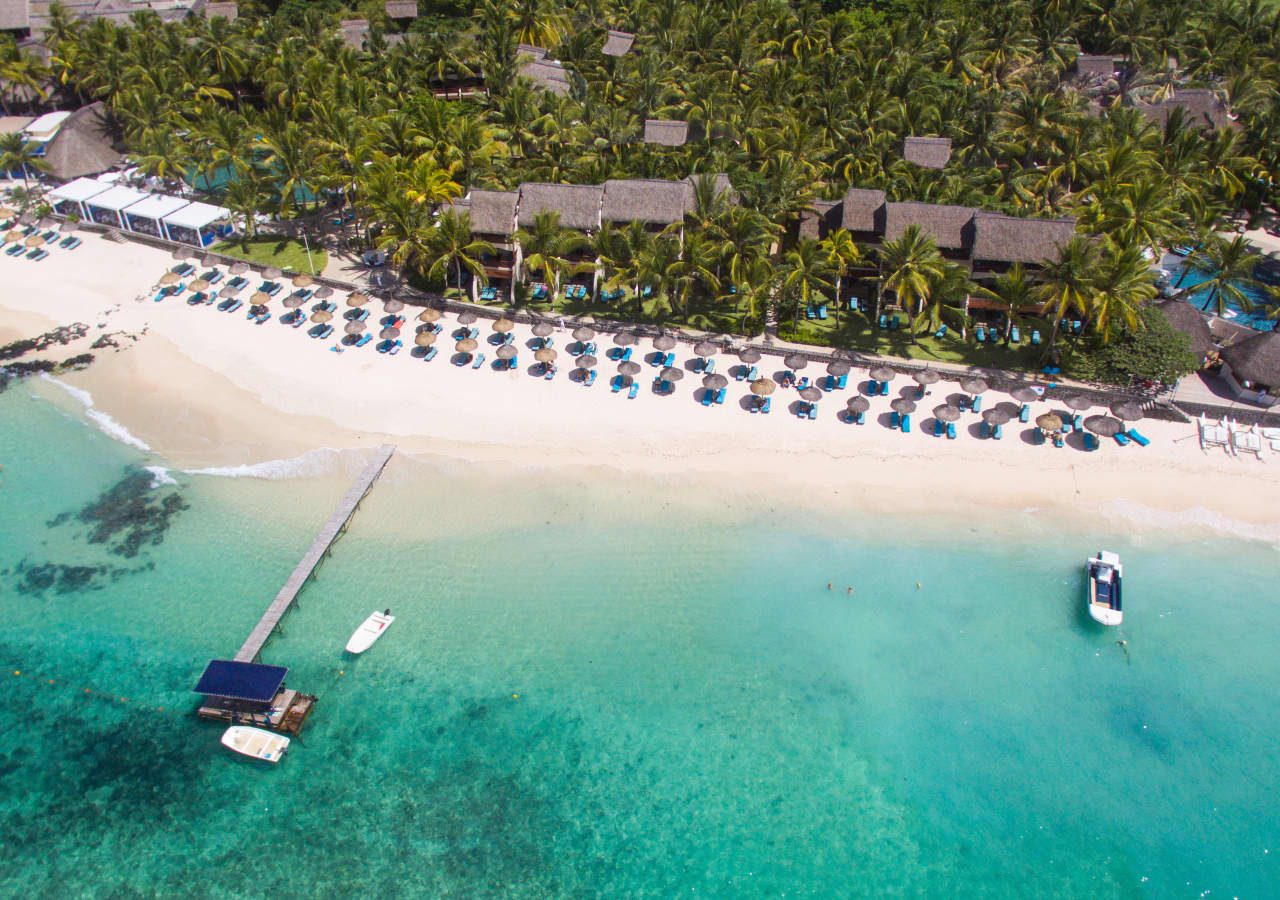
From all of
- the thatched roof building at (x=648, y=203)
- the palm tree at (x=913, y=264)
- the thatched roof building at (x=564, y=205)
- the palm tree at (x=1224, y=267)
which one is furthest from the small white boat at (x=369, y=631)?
the palm tree at (x=1224, y=267)

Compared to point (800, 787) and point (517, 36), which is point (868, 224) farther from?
point (517, 36)

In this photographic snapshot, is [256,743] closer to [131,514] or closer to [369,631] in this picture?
[369,631]

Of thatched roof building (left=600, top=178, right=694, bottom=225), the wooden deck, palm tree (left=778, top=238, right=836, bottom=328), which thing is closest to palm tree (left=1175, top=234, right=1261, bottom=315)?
palm tree (left=778, top=238, right=836, bottom=328)

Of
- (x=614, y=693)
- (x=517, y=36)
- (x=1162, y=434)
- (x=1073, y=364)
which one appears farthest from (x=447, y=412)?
(x=517, y=36)

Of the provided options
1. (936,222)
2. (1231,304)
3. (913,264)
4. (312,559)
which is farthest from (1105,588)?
(312,559)

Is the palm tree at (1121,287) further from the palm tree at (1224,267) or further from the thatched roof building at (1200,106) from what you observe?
the thatched roof building at (1200,106)
